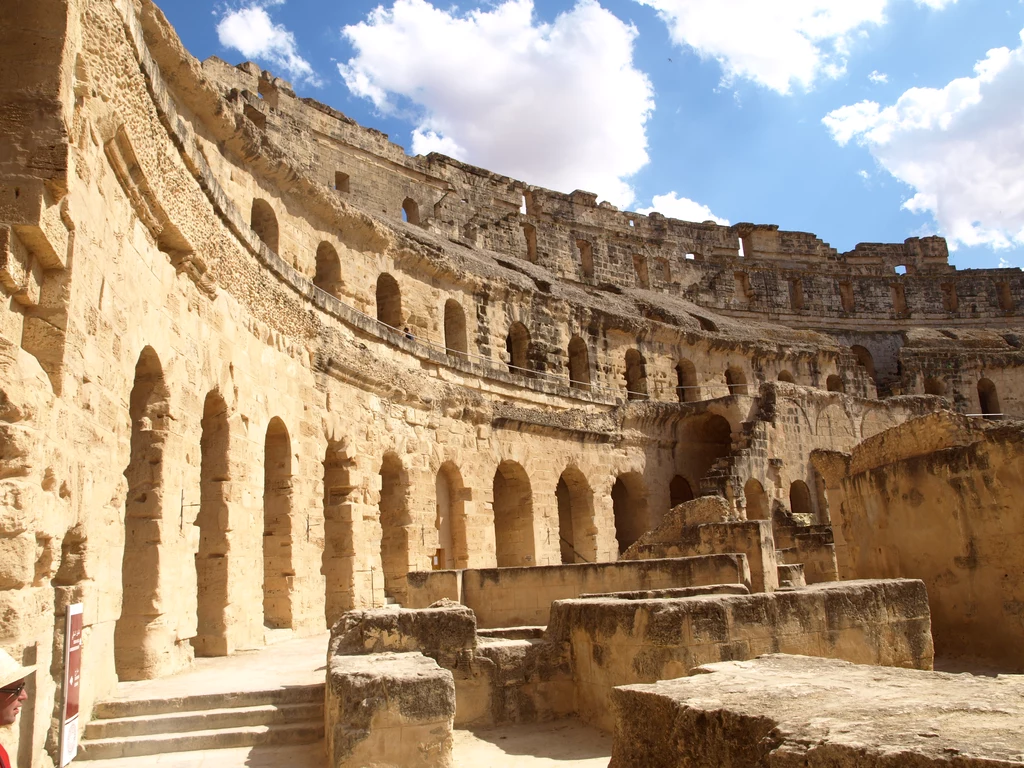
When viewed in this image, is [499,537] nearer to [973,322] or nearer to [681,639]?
[681,639]

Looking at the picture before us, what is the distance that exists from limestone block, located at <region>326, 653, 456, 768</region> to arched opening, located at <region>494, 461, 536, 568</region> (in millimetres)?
11178

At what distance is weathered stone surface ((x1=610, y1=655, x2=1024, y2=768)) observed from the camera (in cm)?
261

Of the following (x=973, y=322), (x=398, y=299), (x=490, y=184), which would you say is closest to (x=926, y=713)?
(x=398, y=299)

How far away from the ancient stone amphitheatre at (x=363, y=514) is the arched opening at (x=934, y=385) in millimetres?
13853

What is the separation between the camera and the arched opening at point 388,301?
58.8 feet

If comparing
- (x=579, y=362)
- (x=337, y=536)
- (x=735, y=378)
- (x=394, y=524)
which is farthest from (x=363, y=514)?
(x=735, y=378)

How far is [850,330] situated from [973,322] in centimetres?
720

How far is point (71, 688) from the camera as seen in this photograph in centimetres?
467

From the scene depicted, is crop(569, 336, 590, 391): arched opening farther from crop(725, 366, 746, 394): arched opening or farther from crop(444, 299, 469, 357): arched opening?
crop(725, 366, 746, 394): arched opening

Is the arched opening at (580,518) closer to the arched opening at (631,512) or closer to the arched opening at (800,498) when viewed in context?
the arched opening at (631,512)

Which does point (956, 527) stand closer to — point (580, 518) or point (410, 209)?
point (580, 518)

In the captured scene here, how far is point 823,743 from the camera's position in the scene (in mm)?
2785

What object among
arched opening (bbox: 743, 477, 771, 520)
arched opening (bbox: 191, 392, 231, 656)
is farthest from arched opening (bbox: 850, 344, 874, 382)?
arched opening (bbox: 191, 392, 231, 656)

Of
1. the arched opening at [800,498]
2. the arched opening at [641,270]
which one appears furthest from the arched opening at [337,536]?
the arched opening at [641,270]
